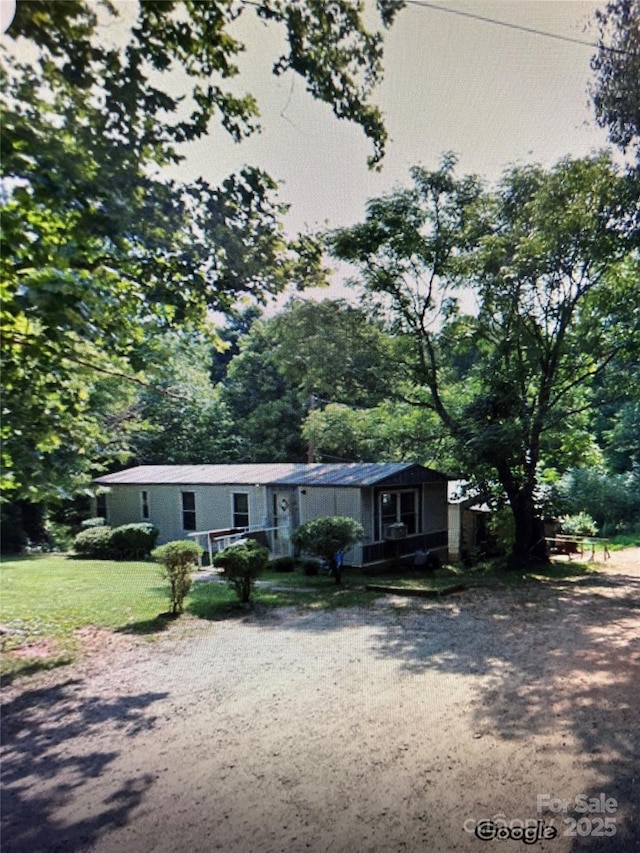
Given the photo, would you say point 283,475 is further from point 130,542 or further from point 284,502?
point 130,542

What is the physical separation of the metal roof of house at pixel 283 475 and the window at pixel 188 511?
0.58 metres

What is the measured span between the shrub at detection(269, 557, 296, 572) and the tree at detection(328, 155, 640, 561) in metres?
4.06

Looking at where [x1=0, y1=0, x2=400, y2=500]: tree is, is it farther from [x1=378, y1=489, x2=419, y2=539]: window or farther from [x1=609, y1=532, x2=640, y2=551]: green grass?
[x1=609, y1=532, x2=640, y2=551]: green grass

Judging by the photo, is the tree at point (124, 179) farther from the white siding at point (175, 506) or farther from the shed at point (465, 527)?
the shed at point (465, 527)

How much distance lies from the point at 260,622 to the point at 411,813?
3937 mm

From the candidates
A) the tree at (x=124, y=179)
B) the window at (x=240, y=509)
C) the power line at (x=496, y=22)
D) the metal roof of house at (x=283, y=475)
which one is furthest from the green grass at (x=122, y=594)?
the power line at (x=496, y=22)

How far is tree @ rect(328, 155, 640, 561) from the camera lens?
684 cm

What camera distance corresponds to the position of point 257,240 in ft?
6.78

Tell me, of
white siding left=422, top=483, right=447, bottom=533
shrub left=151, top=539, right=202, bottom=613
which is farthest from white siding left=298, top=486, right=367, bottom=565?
shrub left=151, top=539, right=202, bottom=613

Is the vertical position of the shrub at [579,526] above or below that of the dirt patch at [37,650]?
below

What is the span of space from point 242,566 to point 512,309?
19.8 feet

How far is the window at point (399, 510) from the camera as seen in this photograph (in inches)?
425

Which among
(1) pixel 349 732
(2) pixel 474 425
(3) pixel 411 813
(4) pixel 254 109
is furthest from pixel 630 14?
(2) pixel 474 425

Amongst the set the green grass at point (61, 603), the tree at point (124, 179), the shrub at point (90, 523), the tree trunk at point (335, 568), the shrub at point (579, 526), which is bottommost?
the shrub at point (579, 526)
